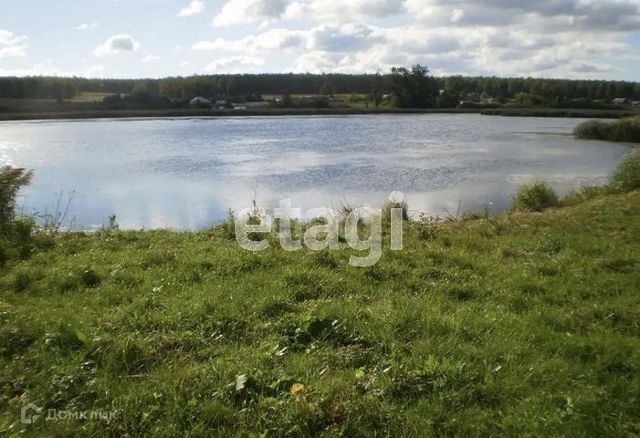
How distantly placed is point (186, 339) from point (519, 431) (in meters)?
2.81

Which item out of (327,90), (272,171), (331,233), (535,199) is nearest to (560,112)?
(327,90)

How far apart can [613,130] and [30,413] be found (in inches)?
1835

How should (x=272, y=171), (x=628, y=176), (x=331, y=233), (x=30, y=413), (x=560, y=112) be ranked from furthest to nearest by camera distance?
(x=560, y=112)
(x=272, y=171)
(x=628, y=176)
(x=331, y=233)
(x=30, y=413)

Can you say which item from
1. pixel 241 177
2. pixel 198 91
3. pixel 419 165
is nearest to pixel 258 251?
pixel 241 177

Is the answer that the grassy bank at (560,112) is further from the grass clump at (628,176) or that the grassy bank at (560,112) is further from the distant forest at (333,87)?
the grass clump at (628,176)

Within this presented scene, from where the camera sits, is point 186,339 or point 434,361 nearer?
point 434,361

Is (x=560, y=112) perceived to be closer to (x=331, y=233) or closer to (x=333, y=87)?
(x=333, y=87)

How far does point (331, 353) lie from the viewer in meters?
4.42

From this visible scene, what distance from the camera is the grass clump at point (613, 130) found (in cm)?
4056

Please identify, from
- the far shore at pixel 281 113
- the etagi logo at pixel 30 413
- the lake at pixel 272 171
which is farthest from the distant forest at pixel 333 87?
the etagi logo at pixel 30 413

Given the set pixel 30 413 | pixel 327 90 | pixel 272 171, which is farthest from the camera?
pixel 327 90

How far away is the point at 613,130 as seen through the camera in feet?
137

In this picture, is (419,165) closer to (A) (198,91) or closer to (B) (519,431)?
(B) (519,431)

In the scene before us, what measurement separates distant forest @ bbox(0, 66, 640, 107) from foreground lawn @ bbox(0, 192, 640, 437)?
90.6 metres
